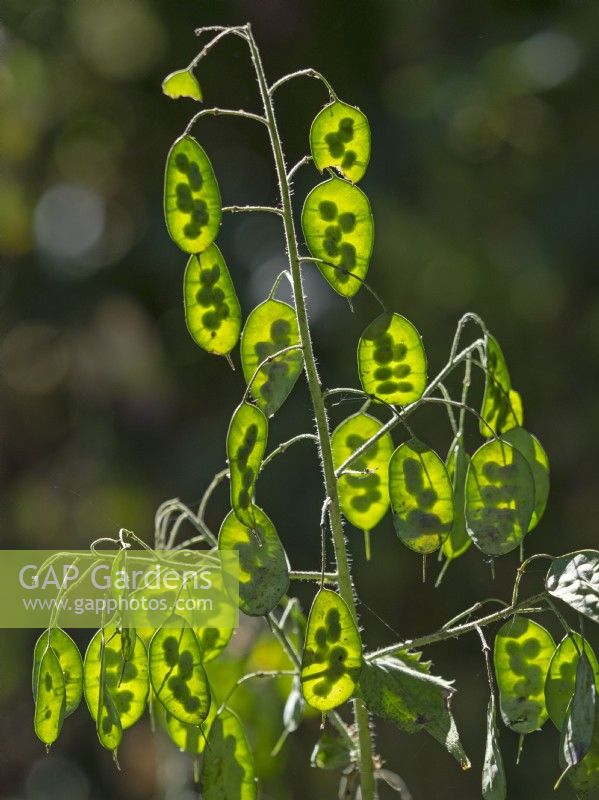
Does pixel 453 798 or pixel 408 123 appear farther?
pixel 408 123

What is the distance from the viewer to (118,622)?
48 cm

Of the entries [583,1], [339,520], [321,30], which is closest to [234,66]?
[321,30]

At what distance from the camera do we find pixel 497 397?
1.80ft

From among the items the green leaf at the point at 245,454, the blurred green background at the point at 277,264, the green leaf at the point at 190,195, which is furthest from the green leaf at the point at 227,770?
Answer: the blurred green background at the point at 277,264

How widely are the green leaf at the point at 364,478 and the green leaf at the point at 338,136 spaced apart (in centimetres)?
→ 14

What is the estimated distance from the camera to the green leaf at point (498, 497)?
0.48m

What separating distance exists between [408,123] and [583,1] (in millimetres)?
314

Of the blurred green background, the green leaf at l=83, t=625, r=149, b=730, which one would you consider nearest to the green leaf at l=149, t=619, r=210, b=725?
the green leaf at l=83, t=625, r=149, b=730

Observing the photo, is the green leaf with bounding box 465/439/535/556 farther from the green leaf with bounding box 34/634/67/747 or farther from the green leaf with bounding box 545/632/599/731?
the green leaf with bounding box 34/634/67/747

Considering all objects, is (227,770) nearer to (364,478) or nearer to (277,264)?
(364,478)

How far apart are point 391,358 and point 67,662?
209 millimetres

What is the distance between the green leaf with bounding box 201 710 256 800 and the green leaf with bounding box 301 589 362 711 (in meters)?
0.08

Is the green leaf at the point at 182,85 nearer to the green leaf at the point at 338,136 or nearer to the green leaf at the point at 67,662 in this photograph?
→ the green leaf at the point at 338,136

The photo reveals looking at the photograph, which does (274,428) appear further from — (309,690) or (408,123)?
(309,690)
